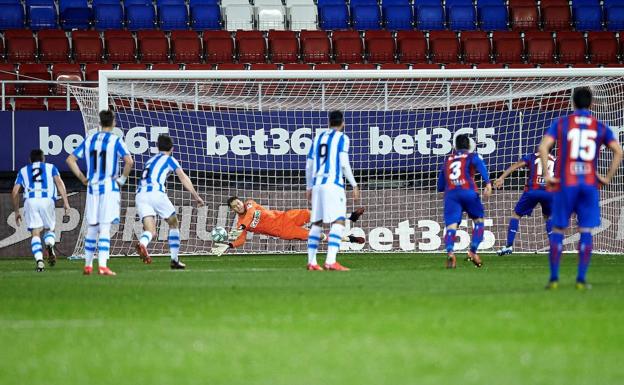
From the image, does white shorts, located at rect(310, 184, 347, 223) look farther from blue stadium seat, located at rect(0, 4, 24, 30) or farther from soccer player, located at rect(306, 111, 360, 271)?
blue stadium seat, located at rect(0, 4, 24, 30)

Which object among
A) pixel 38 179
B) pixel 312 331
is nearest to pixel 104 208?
pixel 38 179

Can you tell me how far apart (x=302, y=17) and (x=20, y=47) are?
6398mm

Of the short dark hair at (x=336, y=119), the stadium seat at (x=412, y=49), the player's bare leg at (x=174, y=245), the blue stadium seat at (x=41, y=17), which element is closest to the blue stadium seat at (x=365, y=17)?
the stadium seat at (x=412, y=49)

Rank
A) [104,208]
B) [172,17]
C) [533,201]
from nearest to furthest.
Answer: [104,208]
[533,201]
[172,17]

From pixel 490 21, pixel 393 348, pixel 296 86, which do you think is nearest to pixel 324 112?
pixel 296 86

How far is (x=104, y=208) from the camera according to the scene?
13.7 meters

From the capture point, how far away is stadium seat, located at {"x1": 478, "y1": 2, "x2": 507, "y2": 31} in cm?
2697

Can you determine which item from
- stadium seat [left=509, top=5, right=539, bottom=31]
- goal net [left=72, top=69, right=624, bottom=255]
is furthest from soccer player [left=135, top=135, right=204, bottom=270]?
stadium seat [left=509, top=5, right=539, bottom=31]

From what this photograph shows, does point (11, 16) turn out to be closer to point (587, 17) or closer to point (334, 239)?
point (587, 17)

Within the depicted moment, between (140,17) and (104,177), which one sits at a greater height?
(140,17)

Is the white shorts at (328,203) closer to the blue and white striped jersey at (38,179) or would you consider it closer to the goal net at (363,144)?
the blue and white striped jersey at (38,179)

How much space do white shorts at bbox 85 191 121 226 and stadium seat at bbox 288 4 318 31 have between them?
44.7 ft

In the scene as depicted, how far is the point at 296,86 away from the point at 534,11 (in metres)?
7.99

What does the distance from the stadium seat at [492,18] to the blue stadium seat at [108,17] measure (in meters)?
8.26
